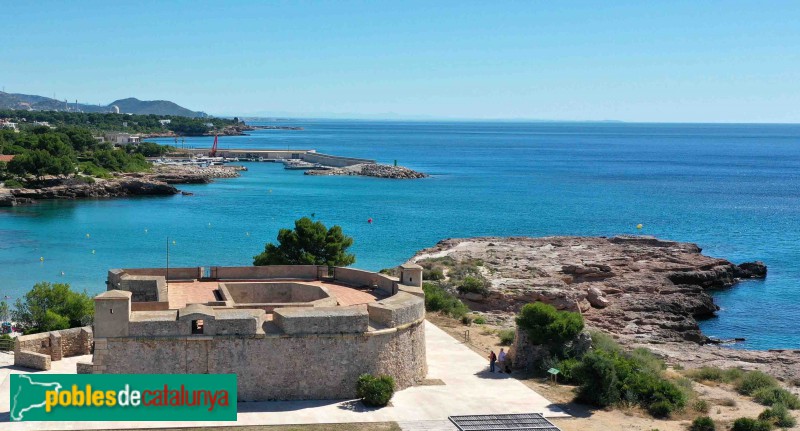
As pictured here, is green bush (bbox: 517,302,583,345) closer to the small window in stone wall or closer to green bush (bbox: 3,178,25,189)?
the small window in stone wall

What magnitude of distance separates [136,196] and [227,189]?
11961 millimetres

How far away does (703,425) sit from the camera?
20.8 metres

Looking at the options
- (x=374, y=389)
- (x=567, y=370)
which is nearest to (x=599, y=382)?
(x=567, y=370)

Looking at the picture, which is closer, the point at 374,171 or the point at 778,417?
the point at 778,417

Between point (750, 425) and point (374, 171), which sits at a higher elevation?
point (750, 425)

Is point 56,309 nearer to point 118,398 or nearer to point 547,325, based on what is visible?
point 118,398

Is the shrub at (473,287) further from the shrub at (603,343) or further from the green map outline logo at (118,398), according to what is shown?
the green map outline logo at (118,398)

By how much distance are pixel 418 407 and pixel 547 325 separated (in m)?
5.95

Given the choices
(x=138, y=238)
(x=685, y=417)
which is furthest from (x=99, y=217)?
(x=685, y=417)

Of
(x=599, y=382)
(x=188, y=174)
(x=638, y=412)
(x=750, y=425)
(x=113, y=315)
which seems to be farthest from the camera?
(x=188, y=174)

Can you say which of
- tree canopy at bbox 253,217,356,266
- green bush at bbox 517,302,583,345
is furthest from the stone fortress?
tree canopy at bbox 253,217,356,266

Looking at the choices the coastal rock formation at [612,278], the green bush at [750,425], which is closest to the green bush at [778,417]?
the green bush at [750,425]

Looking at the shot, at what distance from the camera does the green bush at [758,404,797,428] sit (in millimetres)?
21156

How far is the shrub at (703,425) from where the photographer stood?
818 inches
